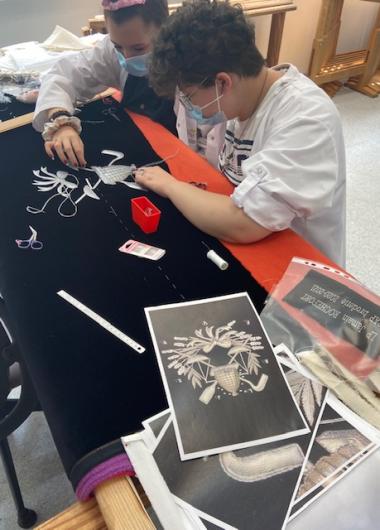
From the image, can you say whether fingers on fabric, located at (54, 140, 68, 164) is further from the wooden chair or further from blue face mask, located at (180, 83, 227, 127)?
the wooden chair

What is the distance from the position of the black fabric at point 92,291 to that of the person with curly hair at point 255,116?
0.07m

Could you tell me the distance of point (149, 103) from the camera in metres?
1.32

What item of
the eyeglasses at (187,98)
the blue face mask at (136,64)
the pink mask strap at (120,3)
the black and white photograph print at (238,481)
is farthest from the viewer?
the blue face mask at (136,64)

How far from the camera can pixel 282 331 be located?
67 cm

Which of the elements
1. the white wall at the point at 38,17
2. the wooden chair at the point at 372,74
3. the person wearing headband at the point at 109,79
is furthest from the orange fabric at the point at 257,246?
the wooden chair at the point at 372,74

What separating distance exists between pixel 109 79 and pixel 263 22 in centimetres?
232

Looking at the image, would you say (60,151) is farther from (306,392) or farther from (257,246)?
(306,392)

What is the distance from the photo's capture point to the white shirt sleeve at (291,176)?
79 centimetres

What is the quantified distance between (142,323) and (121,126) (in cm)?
81

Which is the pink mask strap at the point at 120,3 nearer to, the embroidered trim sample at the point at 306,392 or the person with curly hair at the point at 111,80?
the person with curly hair at the point at 111,80

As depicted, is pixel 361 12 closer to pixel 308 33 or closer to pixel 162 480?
pixel 308 33

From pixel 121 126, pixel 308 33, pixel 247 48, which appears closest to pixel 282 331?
pixel 247 48

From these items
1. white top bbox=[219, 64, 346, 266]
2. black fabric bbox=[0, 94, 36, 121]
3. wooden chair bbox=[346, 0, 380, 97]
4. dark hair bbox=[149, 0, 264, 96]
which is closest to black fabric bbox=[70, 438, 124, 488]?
white top bbox=[219, 64, 346, 266]

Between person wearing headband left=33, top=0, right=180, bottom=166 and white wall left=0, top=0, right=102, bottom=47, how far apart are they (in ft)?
4.67
